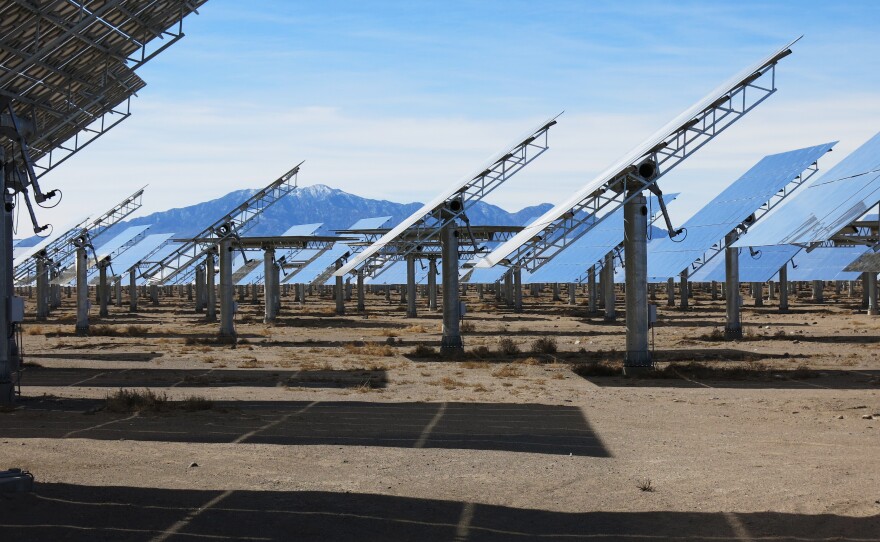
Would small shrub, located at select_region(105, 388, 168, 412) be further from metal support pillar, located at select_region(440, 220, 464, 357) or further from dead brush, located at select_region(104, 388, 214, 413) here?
metal support pillar, located at select_region(440, 220, 464, 357)

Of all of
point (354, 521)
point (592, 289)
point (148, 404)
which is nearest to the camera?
point (354, 521)

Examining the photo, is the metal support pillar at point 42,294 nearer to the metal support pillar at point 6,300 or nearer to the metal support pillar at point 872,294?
the metal support pillar at point 6,300

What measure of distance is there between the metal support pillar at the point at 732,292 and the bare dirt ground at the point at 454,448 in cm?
564

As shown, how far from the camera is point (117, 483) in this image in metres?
13.3

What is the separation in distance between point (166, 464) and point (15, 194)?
12.8m

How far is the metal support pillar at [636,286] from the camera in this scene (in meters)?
28.0

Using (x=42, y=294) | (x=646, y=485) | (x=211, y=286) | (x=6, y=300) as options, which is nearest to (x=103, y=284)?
(x=42, y=294)

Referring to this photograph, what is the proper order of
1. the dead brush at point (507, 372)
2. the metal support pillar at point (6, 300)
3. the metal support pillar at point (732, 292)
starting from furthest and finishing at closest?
the metal support pillar at point (732, 292)
the dead brush at point (507, 372)
the metal support pillar at point (6, 300)

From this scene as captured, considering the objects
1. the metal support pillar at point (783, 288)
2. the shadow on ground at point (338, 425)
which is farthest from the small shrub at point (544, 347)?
the metal support pillar at point (783, 288)

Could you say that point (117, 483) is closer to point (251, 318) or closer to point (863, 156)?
point (863, 156)

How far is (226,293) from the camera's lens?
47.6 metres

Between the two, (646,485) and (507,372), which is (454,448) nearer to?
(646,485)

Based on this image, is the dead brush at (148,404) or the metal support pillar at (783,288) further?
the metal support pillar at (783,288)

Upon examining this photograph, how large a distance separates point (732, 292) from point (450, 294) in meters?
11.7
